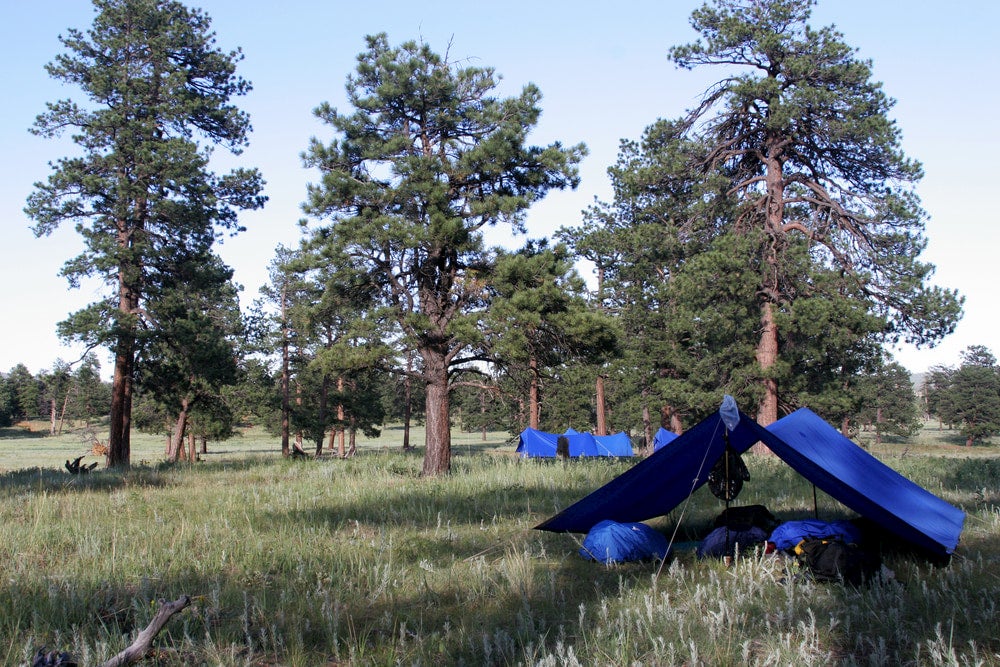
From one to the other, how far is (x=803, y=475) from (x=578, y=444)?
29.5 metres

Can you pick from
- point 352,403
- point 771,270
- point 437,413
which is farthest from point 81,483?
point 352,403

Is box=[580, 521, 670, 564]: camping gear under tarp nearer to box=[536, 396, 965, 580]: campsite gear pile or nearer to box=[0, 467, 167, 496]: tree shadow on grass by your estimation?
box=[536, 396, 965, 580]: campsite gear pile

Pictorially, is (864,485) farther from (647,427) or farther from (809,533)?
(647,427)

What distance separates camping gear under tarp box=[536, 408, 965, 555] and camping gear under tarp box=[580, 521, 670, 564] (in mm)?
576

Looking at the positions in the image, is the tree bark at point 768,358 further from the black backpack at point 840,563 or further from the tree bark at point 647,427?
the black backpack at point 840,563

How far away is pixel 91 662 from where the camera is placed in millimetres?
3961

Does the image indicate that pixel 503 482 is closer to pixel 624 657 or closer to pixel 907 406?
pixel 624 657

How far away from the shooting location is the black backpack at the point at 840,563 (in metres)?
5.50

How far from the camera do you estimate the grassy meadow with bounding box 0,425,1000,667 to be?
4145 millimetres

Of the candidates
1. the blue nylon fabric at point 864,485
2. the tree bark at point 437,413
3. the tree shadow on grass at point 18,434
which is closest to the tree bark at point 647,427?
the tree bark at point 437,413

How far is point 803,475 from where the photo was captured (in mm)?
6703

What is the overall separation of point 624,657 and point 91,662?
2921mm

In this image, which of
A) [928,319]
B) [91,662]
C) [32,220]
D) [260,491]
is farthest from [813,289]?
[32,220]

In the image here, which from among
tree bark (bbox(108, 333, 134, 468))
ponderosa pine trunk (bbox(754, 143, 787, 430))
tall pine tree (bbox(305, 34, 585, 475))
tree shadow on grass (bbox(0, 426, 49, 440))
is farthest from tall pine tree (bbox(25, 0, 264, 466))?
tree shadow on grass (bbox(0, 426, 49, 440))
